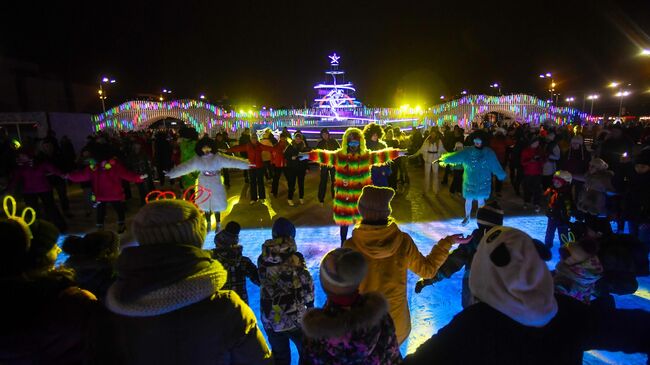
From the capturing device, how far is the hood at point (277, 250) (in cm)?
265

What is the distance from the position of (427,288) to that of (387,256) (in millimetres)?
2310

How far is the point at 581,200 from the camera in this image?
16.7 ft

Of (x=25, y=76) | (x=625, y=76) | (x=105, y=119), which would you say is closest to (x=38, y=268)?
(x=105, y=119)

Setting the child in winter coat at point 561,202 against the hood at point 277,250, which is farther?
the child in winter coat at point 561,202

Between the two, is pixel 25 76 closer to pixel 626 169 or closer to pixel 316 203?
pixel 316 203

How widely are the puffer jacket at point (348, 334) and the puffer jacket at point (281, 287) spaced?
3.14 ft

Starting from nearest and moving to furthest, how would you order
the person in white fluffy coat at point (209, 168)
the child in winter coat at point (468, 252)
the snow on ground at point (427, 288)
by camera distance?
the child in winter coat at point (468, 252) → the snow on ground at point (427, 288) → the person in white fluffy coat at point (209, 168)

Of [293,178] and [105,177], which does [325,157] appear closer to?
→ [293,178]

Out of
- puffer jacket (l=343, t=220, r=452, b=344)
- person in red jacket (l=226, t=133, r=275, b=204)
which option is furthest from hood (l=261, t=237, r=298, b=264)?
person in red jacket (l=226, t=133, r=275, b=204)

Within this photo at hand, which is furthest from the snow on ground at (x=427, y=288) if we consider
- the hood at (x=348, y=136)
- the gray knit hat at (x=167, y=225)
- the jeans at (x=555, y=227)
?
the gray knit hat at (x=167, y=225)

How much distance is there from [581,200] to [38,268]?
602cm

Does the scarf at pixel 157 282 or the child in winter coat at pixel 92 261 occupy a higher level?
the scarf at pixel 157 282

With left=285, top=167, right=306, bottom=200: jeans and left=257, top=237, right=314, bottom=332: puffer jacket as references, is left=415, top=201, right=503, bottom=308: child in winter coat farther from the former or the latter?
left=285, top=167, right=306, bottom=200: jeans

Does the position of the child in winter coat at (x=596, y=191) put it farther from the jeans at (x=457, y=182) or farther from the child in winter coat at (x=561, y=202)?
the jeans at (x=457, y=182)
